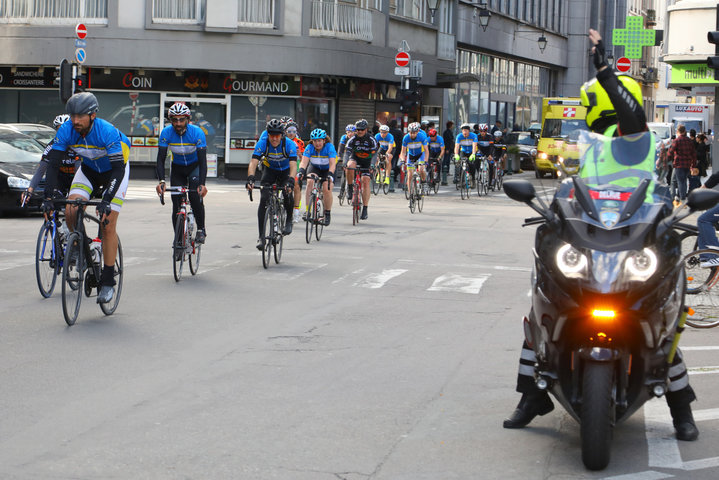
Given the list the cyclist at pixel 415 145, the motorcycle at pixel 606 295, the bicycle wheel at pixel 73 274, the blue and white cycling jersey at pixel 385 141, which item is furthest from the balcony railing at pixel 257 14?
the motorcycle at pixel 606 295

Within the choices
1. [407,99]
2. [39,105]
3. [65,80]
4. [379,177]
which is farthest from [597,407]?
[39,105]

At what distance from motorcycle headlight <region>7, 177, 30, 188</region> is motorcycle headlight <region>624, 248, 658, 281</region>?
54.1 ft

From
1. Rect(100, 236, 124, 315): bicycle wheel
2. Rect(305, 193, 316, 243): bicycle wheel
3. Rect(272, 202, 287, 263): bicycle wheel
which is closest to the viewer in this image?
Rect(100, 236, 124, 315): bicycle wheel

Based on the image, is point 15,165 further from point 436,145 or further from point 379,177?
point 436,145

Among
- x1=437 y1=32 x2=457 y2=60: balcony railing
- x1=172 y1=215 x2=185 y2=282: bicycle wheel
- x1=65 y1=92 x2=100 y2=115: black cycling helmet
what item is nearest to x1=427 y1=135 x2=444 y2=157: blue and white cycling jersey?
x1=437 y1=32 x2=457 y2=60: balcony railing

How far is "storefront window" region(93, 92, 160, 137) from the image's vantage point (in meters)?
36.0

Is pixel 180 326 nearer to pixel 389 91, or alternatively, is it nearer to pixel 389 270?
pixel 389 270

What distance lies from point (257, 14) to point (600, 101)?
30399 millimetres

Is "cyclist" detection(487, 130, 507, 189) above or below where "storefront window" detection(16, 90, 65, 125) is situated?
below

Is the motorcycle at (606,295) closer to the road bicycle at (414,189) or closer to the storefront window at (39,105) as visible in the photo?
the road bicycle at (414,189)

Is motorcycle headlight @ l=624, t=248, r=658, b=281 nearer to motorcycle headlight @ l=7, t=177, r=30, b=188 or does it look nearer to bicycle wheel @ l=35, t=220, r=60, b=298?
bicycle wheel @ l=35, t=220, r=60, b=298

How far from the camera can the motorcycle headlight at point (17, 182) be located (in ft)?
66.2

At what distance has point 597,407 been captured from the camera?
518 centimetres

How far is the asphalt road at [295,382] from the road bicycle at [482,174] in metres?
17.3
